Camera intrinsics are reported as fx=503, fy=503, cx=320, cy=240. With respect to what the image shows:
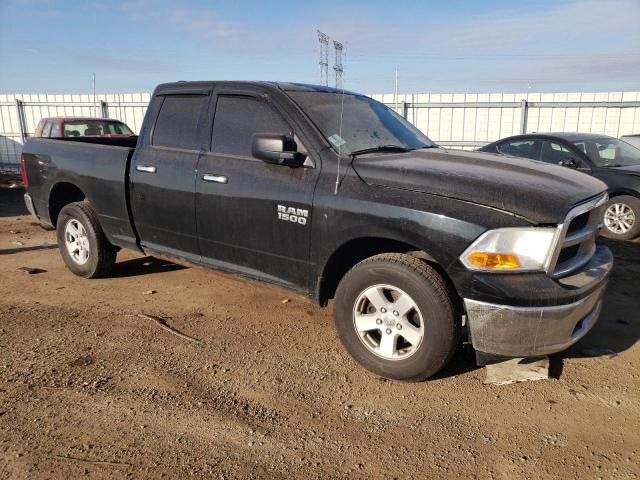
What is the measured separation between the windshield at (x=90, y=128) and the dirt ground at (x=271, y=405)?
8899mm

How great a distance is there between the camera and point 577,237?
121 inches

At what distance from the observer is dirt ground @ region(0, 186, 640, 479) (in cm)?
251

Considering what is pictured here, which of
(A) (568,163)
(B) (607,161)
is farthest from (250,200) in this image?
(B) (607,161)

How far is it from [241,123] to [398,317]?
6.55 ft

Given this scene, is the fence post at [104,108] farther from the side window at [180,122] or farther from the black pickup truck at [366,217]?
the side window at [180,122]

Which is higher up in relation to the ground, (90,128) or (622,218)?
(90,128)

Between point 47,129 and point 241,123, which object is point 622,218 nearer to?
point 241,123

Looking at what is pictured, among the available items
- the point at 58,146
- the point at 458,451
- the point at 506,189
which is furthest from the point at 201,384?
the point at 58,146

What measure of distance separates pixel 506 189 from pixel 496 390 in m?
1.29

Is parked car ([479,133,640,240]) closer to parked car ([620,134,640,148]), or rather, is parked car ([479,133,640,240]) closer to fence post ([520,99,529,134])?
parked car ([620,134,640,148])

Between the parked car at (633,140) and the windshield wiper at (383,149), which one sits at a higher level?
the windshield wiper at (383,149)

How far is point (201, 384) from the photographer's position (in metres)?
3.24

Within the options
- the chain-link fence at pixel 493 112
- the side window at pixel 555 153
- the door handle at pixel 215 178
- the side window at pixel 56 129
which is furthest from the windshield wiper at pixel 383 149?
the side window at pixel 56 129

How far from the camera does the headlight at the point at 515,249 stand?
279 centimetres
